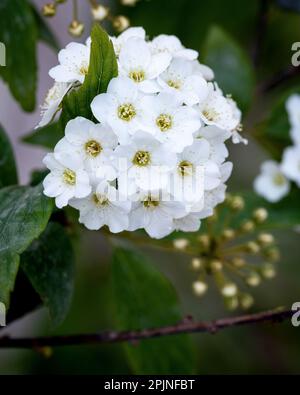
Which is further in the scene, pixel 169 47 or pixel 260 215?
pixel 260 215

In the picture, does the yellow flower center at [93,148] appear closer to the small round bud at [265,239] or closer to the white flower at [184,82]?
the white flower at [184,82]

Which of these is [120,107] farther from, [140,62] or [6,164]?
[6,164]

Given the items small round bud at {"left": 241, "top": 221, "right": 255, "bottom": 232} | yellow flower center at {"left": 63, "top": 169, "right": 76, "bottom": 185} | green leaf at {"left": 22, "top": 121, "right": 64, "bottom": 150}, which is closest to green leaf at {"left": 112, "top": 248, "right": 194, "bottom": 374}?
small round bud at {"left": 241, "top": 221, "right": 255, "bottom": 232}

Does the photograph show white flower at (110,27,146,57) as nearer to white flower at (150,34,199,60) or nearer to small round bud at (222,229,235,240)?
white flower at (150,34,199,60)

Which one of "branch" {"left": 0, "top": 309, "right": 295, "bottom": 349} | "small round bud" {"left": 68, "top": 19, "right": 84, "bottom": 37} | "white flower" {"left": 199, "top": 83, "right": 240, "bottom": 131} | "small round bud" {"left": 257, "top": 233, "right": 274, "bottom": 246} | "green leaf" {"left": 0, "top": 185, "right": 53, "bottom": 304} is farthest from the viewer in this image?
"small round bud" {"left": 257, "top": 233, "right": 274, "bottom": 246}

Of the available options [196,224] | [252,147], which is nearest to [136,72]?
[196,224]

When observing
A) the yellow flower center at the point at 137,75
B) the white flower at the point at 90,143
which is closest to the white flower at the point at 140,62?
the yellow flower center at the point at 137,75

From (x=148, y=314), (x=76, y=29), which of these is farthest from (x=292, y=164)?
(x=76, y=29)
